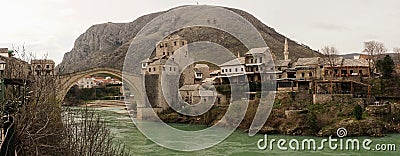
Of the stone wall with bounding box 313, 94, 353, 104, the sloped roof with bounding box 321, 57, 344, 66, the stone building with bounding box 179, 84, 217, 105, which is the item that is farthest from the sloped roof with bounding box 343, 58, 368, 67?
the stone building with bounding box 179, 84, 217, 105

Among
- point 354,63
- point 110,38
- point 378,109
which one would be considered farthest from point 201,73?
point 110,38

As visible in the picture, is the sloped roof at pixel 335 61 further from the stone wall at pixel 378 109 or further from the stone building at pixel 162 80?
the stone building at pixel 162 80

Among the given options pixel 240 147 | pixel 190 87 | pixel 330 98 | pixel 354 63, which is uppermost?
pixel 354 63

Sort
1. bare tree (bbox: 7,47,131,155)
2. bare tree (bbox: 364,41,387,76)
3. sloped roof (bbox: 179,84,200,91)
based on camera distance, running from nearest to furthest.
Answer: bare tree (bbox: 7,47,131,155)
sloped roof (bbox: 179,84,200,91)
bare tree (bbox: 364,41,387,76)

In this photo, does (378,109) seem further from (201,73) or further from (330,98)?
(201,73)

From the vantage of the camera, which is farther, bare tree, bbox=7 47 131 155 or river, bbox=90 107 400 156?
river, bbox=90 107 400 156

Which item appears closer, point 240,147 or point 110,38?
point 240,147

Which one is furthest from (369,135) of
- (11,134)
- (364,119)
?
(11,134)

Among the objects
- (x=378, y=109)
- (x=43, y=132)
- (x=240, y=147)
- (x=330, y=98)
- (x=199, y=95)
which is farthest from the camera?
(x=199, y=95)

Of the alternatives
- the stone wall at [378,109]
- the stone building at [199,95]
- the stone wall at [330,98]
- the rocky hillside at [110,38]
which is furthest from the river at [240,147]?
the rocky hillside at [110,38]

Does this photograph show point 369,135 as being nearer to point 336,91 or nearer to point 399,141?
point 399,141

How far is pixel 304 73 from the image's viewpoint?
31.9 meters

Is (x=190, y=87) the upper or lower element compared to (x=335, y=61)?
lower

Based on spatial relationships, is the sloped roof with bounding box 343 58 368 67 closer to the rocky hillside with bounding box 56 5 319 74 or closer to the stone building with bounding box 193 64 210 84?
the stone building with bounding box 193 64 210 84
